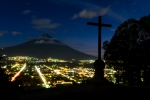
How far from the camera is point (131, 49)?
13.6 meters

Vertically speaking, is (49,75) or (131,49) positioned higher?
(131,49)

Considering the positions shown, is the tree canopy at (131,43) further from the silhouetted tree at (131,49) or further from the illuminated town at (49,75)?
the illuminated town at (49,75)

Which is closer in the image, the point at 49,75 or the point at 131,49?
the point at 131,49

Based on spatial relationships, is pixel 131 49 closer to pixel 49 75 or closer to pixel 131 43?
pixel 131 43

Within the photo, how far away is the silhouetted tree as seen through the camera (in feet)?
43.0

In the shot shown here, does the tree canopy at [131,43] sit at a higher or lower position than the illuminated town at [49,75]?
higher

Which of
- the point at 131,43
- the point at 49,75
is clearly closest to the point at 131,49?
the point at 131,43

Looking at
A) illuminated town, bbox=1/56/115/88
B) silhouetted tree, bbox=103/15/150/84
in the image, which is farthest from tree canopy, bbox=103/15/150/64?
illuminated town, bbox=1/56/115/88

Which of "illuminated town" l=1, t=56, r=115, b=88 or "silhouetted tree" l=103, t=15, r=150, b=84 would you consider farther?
"illuminated town" l=1, t=56, r=115, b=88

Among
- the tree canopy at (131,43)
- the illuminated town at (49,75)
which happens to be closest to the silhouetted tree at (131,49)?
the tree canopy at (131,43)

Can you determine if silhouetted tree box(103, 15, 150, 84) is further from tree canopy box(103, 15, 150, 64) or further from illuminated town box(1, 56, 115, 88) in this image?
illuminated town box(1, 56, 115, 88)

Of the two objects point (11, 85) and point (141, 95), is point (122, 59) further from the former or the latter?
point (11, 85)

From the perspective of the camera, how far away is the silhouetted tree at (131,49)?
1311 cm

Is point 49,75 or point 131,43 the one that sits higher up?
point 131,43
